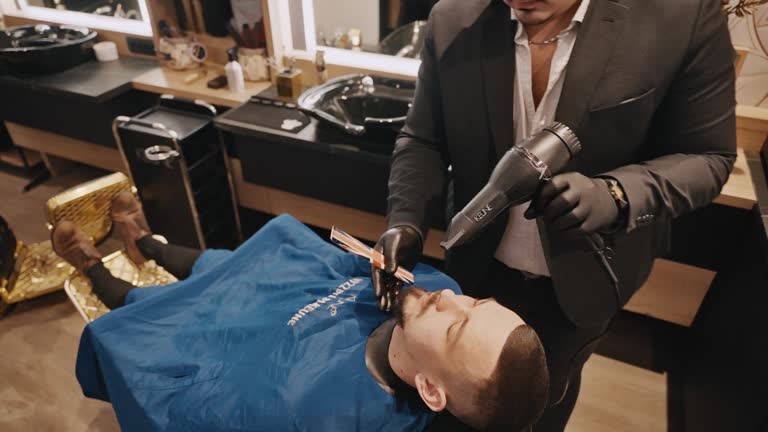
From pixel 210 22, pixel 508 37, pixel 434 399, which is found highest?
pixel 508 37

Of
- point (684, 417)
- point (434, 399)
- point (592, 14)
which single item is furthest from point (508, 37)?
point (684, 417)

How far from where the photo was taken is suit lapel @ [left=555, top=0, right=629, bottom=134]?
1.02 m

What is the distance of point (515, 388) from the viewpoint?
3.34ft

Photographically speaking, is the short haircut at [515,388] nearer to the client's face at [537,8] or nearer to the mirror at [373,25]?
the client's face at [537,8]

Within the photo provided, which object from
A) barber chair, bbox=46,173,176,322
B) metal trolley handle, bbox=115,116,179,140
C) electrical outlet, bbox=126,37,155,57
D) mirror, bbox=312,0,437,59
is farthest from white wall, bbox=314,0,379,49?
barber chair, bbox=46,173,176,322

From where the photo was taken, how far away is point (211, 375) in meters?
1.33

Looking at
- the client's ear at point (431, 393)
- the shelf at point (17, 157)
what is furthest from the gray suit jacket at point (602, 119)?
the shelf at point (17, 157)

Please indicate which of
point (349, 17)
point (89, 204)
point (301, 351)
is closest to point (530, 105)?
point (301, 351)

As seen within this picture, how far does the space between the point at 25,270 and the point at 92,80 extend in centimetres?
100

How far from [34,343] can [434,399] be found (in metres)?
2.03

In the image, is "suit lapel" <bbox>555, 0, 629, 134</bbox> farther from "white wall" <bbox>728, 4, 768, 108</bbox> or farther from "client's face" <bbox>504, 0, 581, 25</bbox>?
"white wall" <bbox>728, 4, 768, 108</bbox>

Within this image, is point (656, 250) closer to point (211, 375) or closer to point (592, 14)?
point (592, 14)

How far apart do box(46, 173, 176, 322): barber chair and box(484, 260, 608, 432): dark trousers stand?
1.33 metres

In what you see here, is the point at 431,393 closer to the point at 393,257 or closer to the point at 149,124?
the point at 393,257
